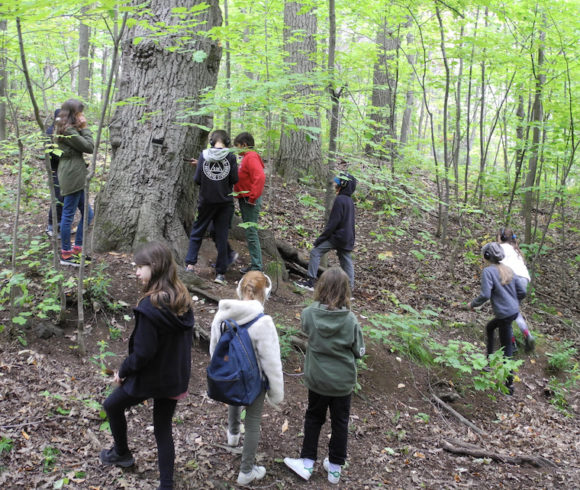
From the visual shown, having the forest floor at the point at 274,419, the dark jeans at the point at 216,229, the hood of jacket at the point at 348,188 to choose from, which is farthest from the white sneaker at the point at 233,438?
the hood of jacket at the point at 348,188

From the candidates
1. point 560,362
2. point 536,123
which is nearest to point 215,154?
point 560,362

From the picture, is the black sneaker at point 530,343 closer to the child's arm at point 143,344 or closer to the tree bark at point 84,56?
the child's arm at point 143,344

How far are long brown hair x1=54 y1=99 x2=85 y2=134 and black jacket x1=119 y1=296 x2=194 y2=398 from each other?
3.18 meters

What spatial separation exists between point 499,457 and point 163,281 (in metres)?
3.68

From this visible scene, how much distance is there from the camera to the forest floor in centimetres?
317

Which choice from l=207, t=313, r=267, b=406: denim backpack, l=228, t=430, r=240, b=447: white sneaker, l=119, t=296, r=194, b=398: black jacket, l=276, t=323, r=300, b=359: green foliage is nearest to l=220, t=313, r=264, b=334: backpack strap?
l=207, t=313, r=267, b=406: denim backpack

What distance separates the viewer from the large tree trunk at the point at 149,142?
563 cm

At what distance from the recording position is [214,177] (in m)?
5.53

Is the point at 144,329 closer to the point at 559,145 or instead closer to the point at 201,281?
the point at 201,281

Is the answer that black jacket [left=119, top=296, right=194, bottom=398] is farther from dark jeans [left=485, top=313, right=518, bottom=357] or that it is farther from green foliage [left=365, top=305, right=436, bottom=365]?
dark jeans [left=485, top=313, right=518, bottom=357]

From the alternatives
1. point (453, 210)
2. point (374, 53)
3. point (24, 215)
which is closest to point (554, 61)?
point (374, 53)

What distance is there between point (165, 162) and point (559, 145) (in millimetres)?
8278

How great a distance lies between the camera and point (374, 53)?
9258mm

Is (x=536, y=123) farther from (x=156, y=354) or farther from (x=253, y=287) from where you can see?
(x=156, y=354)
